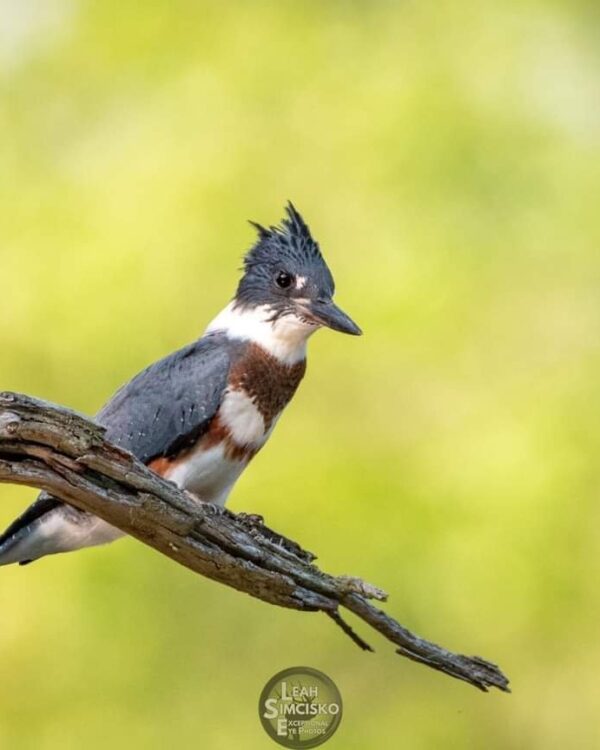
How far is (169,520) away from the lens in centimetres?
171

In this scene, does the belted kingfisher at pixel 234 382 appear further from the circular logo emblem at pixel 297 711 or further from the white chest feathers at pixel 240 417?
the circular logo emblem at pixel 297 711

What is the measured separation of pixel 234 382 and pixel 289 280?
0.64 ft

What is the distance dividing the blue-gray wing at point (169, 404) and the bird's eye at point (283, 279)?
146 millimetres

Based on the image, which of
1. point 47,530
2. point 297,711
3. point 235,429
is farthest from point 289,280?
point 297,711

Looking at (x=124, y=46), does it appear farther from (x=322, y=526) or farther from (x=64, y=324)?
(x=322, y=526)

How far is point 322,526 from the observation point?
3.17 meters

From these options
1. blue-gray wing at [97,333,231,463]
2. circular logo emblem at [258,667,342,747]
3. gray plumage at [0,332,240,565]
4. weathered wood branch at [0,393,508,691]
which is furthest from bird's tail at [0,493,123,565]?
circular logo emblem at [258,667,342,747]

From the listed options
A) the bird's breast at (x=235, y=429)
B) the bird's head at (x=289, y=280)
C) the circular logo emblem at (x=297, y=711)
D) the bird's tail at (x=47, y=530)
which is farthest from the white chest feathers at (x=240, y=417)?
the circular logo emblem at (x=297, y=711)

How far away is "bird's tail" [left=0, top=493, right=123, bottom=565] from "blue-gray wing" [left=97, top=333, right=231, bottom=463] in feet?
0.48

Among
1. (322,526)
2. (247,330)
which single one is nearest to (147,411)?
(247,330)

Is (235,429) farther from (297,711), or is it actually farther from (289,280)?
(297,711)

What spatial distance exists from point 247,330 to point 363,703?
1.29 metres

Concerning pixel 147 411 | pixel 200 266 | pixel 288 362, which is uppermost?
pixel 200 266

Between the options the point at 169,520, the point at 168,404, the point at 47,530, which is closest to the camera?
the point at 169,520
